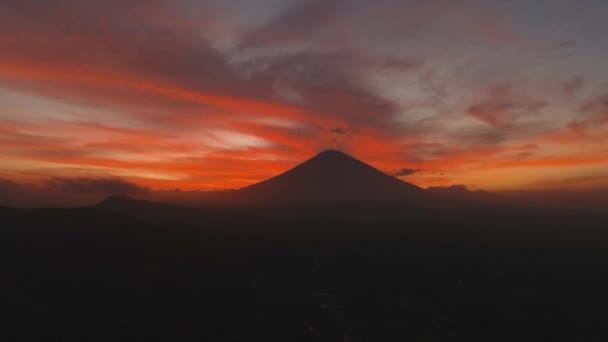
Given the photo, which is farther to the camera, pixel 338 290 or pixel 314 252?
pixel 314 252

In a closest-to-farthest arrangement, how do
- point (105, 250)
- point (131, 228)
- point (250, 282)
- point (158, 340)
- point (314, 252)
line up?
point (158, 340) → point (250, 282) → point (105, 250) → point (131, 228) → point (314, 252)

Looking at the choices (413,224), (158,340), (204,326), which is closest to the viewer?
(158,340)

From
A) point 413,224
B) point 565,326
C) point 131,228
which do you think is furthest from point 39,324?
point 413,224

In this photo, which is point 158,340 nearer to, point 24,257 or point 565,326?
point 24,257

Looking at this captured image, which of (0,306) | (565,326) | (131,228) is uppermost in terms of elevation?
(131,228)

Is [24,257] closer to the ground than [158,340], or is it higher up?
higher up

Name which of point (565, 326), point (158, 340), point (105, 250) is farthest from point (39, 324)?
point (565, 326)
